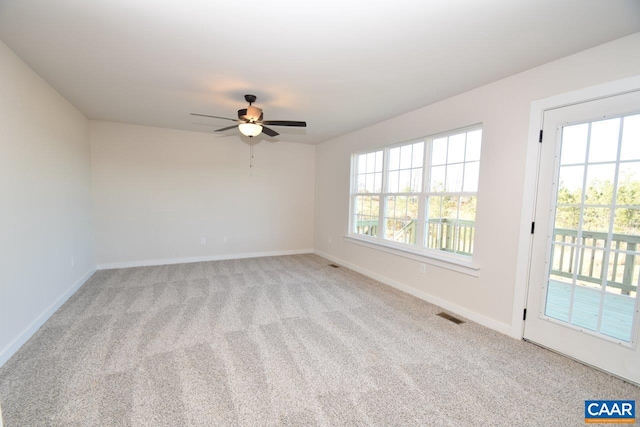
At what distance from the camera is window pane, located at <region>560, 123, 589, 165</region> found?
2.25 m

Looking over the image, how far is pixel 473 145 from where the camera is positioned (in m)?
3.14

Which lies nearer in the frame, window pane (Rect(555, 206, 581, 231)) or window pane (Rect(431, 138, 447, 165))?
window pane (Rect(555, 206, 581, 231))

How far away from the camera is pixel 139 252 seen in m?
4.99

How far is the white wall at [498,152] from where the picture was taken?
2182 mm

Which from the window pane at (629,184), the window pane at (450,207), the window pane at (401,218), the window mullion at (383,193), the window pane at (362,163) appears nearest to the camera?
the window pane at (629,184)

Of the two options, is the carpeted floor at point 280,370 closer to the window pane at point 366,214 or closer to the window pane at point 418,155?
the window pane at point 366,214

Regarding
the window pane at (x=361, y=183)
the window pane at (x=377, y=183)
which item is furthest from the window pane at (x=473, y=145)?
the window pane at (x=361, y=183)

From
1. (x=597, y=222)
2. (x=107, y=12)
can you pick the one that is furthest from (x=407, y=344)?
(x=107, y=12)

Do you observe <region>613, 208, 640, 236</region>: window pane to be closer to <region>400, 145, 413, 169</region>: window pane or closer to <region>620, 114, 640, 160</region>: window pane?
<region>620, 114, 640, 160</region>: window pane

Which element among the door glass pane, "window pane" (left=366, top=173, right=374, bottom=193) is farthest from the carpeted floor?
"window pane" (left=366, top=173, right=374, bottom=193)

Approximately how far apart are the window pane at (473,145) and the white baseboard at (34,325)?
473cm

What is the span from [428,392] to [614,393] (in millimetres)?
1316

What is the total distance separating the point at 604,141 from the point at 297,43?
257cm

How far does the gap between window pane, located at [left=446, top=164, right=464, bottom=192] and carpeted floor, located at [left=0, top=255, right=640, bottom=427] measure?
1.51m
